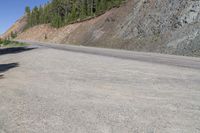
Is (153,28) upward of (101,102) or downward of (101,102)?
upward

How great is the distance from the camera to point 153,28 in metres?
38.8

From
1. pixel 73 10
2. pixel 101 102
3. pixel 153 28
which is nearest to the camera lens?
pixel 101 102

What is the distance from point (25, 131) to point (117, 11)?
50.8m

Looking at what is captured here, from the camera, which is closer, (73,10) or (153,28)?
(153,28)

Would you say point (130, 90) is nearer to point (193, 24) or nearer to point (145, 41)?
point (193, 24)

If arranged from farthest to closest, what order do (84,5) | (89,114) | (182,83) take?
(84,5), (182,83), (89,114)

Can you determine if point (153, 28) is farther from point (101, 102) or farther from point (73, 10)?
point (73, 10)

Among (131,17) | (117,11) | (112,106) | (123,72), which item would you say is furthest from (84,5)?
(112,106)

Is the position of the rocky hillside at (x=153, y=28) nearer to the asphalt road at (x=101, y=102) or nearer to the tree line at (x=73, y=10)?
the tree line at (x=73, y=10)

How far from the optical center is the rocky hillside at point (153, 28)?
31562 mm

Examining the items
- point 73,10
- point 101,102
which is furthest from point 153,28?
point 73,10

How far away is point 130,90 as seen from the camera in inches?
445

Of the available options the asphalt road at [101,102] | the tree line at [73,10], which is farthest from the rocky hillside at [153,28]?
the asphalt road at [101,102]

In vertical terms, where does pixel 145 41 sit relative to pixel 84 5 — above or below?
below
